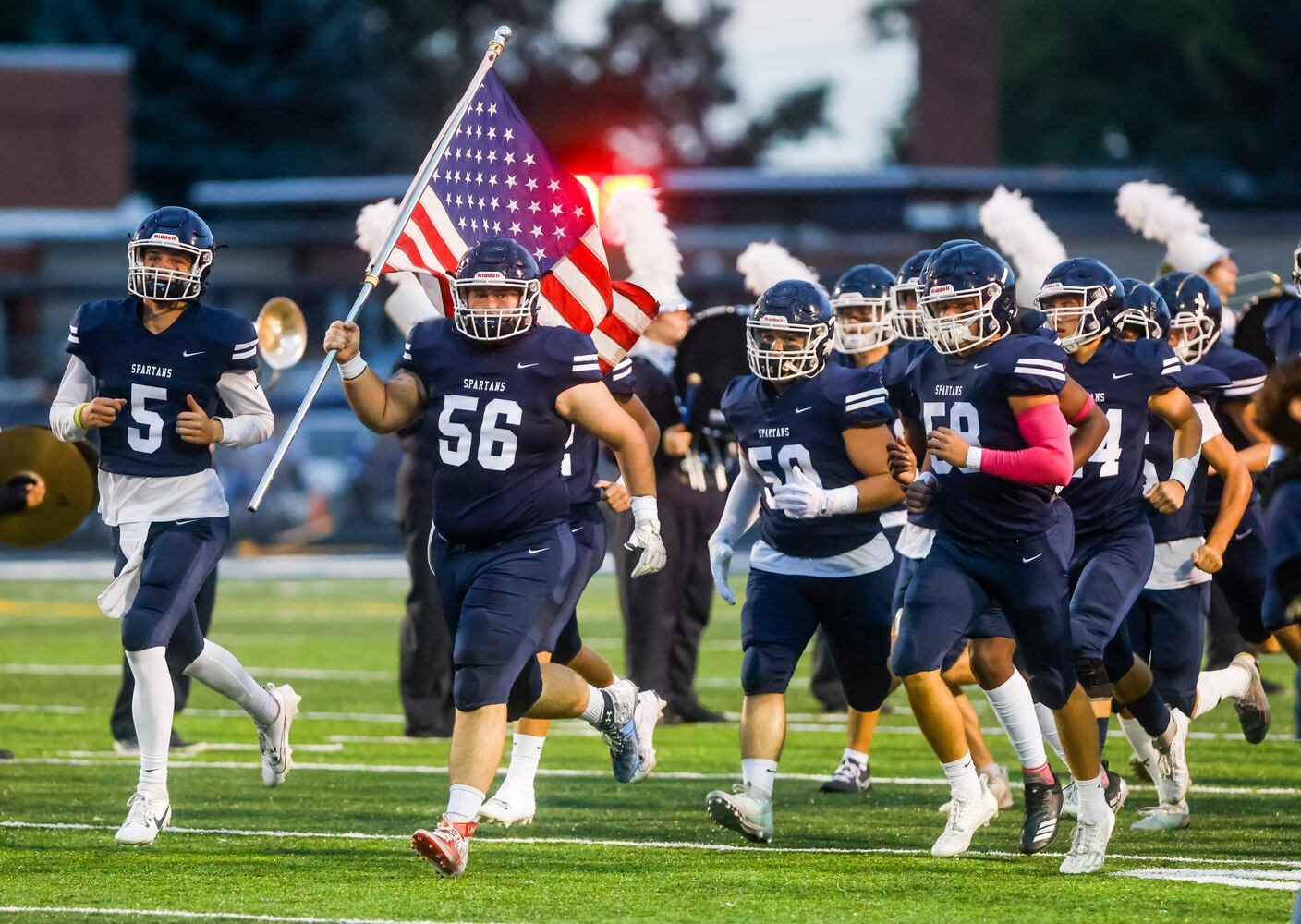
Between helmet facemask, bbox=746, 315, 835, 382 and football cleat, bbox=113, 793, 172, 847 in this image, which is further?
helmet facemask, bbox=746, 315, 835, 382

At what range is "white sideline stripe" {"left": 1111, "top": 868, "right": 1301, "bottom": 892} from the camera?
6.07 m

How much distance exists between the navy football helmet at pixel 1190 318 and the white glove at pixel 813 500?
211 centimetres

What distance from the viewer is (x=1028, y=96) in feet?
154

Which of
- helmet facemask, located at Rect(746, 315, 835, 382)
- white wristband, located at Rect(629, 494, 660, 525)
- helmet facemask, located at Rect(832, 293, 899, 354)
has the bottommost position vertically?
white wristband, located at Rect(629, 494, 660, 525)

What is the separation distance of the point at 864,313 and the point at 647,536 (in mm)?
2478

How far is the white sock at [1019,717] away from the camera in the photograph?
22.0ft

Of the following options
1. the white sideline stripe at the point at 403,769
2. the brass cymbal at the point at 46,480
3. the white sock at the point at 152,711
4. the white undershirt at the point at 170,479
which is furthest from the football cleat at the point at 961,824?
the brass cymbal at the point at 46,480

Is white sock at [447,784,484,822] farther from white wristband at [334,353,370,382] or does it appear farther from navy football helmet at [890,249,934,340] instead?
navy football helmet at [890,249,934,340]

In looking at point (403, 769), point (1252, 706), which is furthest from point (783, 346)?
point (403, 769)

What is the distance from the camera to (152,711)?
272 inches

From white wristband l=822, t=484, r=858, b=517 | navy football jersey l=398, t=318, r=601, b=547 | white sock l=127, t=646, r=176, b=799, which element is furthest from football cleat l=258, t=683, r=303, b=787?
white wristband l=822, t=484, r=858, b=517

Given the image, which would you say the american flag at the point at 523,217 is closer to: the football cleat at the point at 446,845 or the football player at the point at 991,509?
the football player at the point at 991,509

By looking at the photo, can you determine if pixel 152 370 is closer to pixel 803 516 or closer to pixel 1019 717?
pixel 803 516

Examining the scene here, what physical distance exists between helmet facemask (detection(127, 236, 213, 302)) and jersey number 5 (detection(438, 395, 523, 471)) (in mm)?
1168
